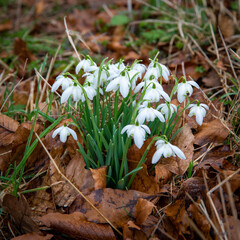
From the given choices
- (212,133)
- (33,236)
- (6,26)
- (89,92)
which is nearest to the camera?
(33,236)

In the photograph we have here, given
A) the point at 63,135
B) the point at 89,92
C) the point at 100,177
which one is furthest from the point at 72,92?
the point at 100,177

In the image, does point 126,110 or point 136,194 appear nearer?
point 136,194

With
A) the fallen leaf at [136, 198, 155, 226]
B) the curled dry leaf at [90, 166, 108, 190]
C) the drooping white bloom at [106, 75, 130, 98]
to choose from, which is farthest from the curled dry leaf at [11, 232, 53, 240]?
the drooping white bloom at [106, 75, 130, 98]

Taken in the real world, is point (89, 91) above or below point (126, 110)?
above

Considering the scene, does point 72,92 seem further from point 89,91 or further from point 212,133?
point 212,133

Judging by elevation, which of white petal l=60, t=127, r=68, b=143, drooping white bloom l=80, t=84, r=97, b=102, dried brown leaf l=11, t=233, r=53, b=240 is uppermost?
drooping white bloom l=80, t=84, r=97, b=102

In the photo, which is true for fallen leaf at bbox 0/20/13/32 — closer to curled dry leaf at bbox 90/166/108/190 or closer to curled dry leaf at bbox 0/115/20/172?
curled dry leaf at bbox 0/115/20/172

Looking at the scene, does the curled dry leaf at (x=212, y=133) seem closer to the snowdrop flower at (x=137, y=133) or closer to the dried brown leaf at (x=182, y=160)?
the dried brown leaf at (x=182, y=160)

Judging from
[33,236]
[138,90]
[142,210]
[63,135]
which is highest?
[138,90]
